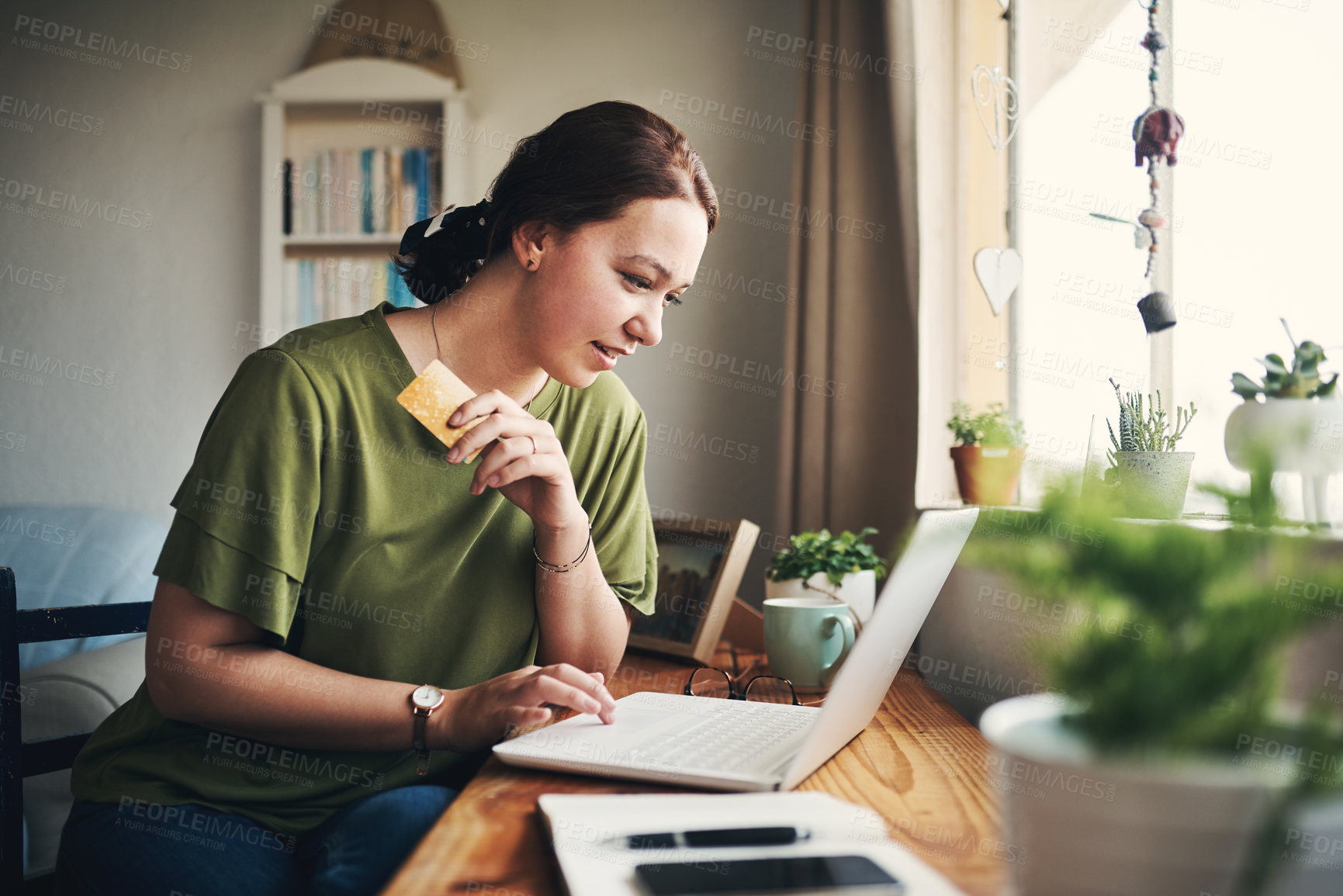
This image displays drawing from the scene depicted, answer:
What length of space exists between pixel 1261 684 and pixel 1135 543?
66 mm

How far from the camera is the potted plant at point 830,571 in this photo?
1330 millimetres

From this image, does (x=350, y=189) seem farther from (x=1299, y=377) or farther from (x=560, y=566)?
(x=1299, y=377)

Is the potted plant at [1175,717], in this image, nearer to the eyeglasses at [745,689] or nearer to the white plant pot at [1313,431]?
the white plant pot at [1313,431]

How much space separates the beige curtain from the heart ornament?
0.76 ft

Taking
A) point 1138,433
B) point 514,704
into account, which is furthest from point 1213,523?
point 514,704

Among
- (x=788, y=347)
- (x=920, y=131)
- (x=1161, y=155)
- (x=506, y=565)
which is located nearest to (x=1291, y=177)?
(x=1161, y=155)

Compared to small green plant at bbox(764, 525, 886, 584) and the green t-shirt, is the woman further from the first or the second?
small green plant at bbox(764, 525, 886, 584)

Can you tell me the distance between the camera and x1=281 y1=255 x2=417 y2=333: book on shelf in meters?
2.51

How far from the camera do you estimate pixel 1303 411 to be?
2.55ft

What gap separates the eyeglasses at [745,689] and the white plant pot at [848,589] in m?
0.15

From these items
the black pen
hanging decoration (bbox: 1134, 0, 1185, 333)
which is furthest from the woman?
hanging decoration (bbox: 1134, 0, 1185, 333)

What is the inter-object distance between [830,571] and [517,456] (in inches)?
23.1

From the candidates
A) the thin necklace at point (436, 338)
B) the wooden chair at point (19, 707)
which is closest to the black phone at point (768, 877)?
the thin necklace at point (436, 338)

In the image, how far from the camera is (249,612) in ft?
2.93
